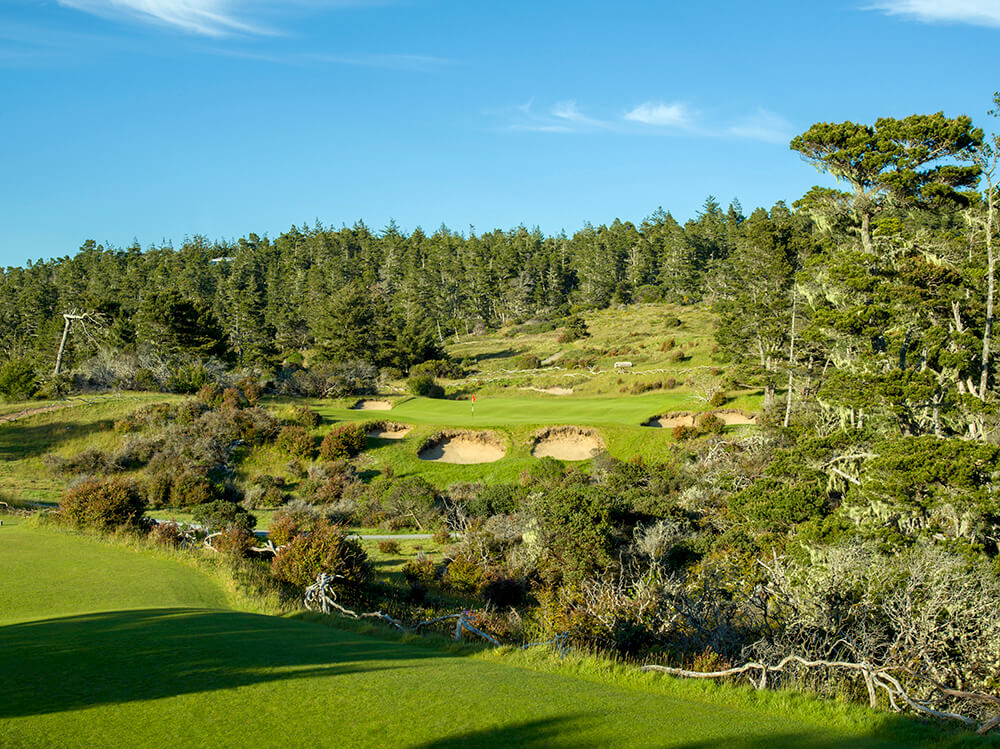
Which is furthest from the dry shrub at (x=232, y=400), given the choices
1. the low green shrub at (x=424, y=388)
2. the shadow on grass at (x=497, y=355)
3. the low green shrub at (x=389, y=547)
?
the shadow on grass at (x=497, y=355)

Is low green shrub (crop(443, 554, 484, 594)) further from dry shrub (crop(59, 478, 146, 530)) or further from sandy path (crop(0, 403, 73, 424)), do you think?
sandy path (crop(0, 403, 73, 424))

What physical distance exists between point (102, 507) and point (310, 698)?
48.8ft

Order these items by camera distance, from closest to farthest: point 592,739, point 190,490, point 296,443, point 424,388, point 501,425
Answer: point 592,739, point 190,490, point 296,443, point 501,425, point 424,388

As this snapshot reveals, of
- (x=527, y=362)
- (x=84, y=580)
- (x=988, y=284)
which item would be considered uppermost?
(x=988, y=284)

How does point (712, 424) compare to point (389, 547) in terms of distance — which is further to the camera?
point (712, 424)

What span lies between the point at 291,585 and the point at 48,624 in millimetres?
6277

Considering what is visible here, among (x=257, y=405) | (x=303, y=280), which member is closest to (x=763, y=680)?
(x=257, y=405)

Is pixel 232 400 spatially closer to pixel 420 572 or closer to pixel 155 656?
pixel 420 572

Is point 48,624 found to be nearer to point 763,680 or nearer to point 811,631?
point 763,680

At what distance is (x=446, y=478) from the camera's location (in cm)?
3172

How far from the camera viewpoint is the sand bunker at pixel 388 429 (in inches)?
1417

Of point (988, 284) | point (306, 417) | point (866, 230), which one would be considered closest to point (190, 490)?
point (306, 417)

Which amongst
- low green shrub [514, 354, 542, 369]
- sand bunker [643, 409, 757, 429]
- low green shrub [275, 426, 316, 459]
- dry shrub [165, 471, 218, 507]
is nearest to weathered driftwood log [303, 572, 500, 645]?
dry shrub [165, 471, 218, 507]

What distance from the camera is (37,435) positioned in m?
32.6
